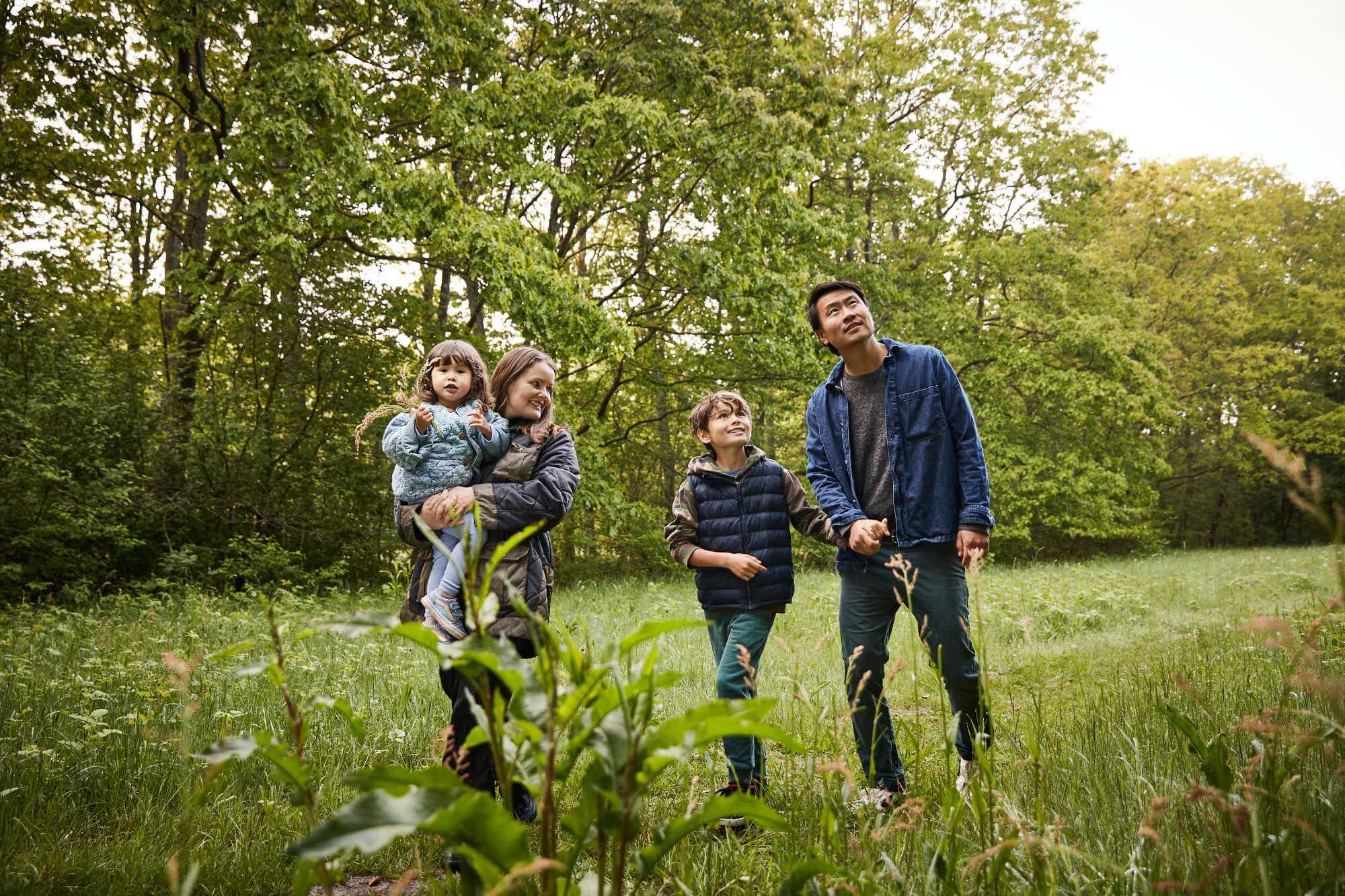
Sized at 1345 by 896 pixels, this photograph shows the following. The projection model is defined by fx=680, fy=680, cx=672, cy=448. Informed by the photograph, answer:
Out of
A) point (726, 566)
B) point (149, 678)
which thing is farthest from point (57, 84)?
point (726, 566)

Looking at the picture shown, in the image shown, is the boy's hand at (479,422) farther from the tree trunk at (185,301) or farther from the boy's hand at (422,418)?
the tree trunk at (185,301)

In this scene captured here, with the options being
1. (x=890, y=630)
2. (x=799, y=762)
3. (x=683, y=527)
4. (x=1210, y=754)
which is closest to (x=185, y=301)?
(x=683, y=527)

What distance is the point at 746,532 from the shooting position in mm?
3225

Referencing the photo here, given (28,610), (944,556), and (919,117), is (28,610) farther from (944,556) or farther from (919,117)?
(919,117)

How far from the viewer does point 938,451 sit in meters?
2.99

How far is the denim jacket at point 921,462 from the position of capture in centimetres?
289

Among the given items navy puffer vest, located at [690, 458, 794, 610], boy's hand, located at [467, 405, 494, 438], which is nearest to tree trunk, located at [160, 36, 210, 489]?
boy's hand, located at [467, 405, 494, 438]

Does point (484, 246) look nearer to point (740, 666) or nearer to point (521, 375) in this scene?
point (521, 375)

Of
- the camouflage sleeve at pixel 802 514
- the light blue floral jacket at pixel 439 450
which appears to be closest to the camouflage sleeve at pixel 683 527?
the camouflage sleeve at pixel 802 514

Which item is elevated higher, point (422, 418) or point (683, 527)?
point (422, 418)

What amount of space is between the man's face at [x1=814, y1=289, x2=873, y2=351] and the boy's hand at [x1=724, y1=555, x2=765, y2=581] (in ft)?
3.57

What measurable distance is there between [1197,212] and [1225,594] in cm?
2042

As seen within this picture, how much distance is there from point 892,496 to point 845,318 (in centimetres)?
83

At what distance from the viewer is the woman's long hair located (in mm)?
3127
